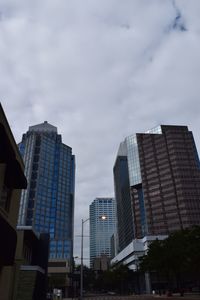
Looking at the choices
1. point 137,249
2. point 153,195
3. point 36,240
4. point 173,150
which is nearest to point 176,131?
point 173,150

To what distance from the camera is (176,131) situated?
182m

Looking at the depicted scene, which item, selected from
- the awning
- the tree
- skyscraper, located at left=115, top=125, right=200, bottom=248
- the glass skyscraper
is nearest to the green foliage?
the tree

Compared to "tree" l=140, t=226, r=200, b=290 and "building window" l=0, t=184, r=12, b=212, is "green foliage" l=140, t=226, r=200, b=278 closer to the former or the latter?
"tree" l=140, t=226, r=200, b=290

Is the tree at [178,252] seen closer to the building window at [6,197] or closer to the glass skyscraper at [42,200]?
the building window at [6,197]

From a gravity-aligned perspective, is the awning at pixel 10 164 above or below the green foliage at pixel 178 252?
below

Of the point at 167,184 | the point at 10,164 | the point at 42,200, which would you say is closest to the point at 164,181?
the point at 167,184

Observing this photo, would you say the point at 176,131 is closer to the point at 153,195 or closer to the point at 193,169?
the point at 193,169

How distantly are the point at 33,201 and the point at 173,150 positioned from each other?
87.8m

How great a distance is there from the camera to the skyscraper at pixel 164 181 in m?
156

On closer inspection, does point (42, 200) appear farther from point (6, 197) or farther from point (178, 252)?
point (6, 197)

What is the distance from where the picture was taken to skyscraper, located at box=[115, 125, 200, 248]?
156375 millimetres

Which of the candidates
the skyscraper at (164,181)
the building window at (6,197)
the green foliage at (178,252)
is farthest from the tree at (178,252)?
the skyscraper at (164,181)

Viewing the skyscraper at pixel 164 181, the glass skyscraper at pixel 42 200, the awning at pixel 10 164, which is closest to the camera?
the awning at pixel 10 164

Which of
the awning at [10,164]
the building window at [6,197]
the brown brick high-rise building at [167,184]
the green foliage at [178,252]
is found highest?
the brown brick high-rise building at [167,184]
